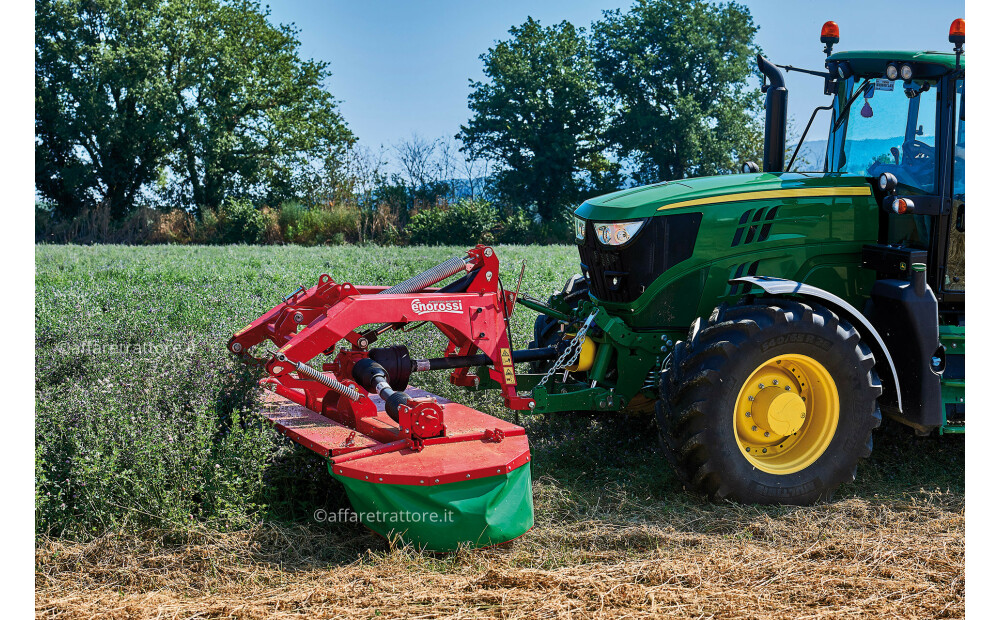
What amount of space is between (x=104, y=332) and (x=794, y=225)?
236 inches

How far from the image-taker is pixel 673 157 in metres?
34.5

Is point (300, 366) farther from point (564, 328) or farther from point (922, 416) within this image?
point (922, 416)

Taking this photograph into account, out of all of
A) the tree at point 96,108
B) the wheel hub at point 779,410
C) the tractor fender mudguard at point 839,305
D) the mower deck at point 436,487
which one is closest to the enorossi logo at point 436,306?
the mower deck at point 436,487

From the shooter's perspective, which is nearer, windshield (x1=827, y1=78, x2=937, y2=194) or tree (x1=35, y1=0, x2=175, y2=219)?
windshield (x1=827, y1=78, x2=937, y2=194)

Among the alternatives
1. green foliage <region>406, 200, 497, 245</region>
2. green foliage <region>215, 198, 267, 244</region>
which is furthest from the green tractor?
green foliage <region>215, 198, 267, 244</region>

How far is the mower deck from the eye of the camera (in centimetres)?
419

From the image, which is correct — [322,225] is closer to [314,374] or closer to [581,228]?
[581,228]

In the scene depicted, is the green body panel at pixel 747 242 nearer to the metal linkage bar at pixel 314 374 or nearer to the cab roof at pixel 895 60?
the cab roof at pixel 895 60

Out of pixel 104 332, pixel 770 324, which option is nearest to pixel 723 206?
pixel 770 324

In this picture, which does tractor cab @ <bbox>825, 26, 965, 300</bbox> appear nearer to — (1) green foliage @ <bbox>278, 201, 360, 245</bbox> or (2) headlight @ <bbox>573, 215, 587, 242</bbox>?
(2) headlight @ <bbox>573, 215, 587, 242</bbox>

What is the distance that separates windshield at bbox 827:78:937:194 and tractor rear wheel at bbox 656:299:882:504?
4.27 feet

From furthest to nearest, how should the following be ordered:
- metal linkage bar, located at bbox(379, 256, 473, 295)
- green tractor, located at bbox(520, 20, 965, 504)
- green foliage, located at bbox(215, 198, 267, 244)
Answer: green foliage, located at bbox(215, 198, 267, 244), metal linkage bar, located at bbox(379, 256, 473, 295), green tractor, located at bbox(520, 20, 965, 504)

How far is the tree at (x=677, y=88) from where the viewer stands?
34.2m

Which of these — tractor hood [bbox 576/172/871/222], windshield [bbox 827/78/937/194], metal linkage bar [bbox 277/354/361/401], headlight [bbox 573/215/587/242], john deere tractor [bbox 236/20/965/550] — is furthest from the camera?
headlight [bbox 573/215/587/242]
